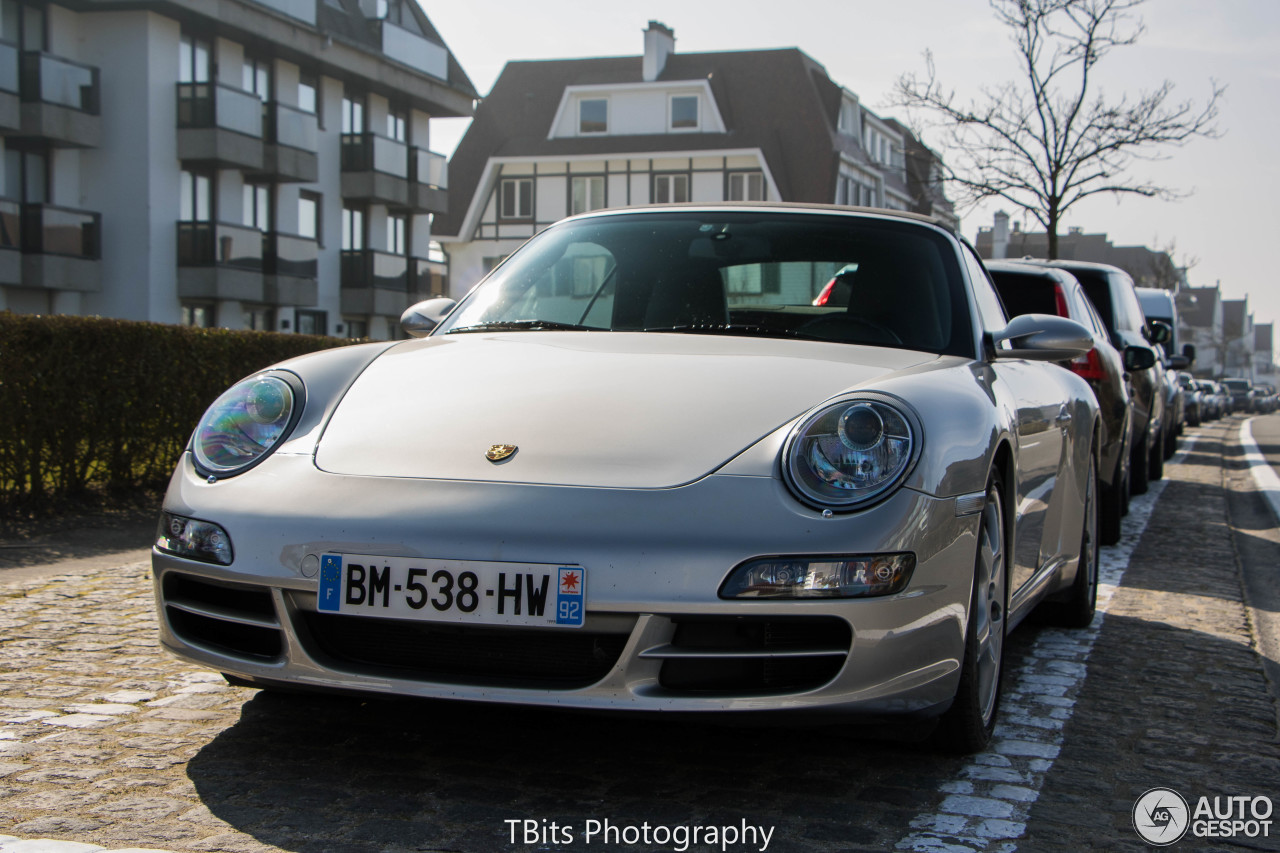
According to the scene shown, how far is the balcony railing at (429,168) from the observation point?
35938mm

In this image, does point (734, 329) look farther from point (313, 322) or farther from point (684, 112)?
point (684, 112)

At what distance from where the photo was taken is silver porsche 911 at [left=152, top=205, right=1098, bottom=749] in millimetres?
2971

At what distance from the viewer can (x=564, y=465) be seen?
3176 mm

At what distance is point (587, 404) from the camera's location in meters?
3.43

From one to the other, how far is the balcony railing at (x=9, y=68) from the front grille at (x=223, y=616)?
2389 centimetres

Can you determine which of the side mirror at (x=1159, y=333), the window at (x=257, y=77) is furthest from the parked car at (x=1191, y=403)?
the window at (x=257, y=77)

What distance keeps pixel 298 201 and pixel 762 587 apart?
1209 inches

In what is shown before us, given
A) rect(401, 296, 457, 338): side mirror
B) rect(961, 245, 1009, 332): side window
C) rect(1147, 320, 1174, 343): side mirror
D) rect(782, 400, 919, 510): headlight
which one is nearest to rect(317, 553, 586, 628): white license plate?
rect(782, 400, 919, 510): headlight

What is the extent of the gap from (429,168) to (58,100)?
40.6ft

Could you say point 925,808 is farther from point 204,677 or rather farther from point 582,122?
point 582,122

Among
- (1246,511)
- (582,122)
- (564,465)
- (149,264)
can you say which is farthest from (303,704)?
(582,122)

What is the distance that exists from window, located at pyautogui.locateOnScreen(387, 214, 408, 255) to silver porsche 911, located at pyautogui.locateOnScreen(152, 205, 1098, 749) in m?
33.3

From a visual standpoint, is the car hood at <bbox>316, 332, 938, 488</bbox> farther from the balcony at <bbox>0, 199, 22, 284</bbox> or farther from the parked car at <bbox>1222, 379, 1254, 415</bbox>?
the parked car at <bbox>1222, 379, 1254, 415</bbox>

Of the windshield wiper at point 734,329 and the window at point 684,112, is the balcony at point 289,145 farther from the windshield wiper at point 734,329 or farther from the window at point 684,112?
the windshield wiper at point 734,329
